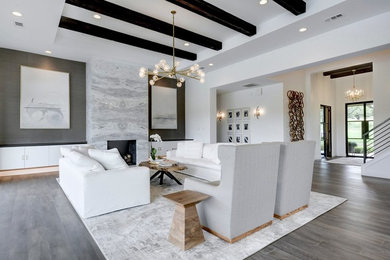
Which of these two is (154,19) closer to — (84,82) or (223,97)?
(84,82)

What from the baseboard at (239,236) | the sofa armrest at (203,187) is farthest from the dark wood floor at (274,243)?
the sofa armrest at (203,187)

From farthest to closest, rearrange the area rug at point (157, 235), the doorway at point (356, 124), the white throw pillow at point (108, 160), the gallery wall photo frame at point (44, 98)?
the doorway at point (356, 124) < the gallery wall photo frame at point (44, 98) < the white throw pillow at point (108, 160) < the area rug at point (157, 235)

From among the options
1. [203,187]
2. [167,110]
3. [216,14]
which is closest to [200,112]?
[167,110]

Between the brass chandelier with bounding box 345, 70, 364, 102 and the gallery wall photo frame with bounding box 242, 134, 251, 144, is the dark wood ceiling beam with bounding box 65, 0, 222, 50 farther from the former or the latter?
the brass chandelier with bounding box 345, 70, 364, 102

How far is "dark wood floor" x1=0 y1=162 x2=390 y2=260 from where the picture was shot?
2.05 m

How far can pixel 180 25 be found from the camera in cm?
488

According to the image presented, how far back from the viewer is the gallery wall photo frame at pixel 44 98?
595 cm

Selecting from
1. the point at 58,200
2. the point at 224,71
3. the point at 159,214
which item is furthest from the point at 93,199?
the point at 224,71

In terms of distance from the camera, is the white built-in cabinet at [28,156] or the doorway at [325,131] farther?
the doorway at [325,131]

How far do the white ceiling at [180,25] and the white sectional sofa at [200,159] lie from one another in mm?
2705

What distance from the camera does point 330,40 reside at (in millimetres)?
4625

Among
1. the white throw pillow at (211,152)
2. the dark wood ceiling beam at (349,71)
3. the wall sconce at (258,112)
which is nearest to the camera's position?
the white throw pillow at (211,152)

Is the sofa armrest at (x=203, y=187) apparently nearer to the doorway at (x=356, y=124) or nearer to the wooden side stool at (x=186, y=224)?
the wooden side stool at (x=186, y=224)

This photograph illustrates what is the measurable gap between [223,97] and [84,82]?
18.8 ft
